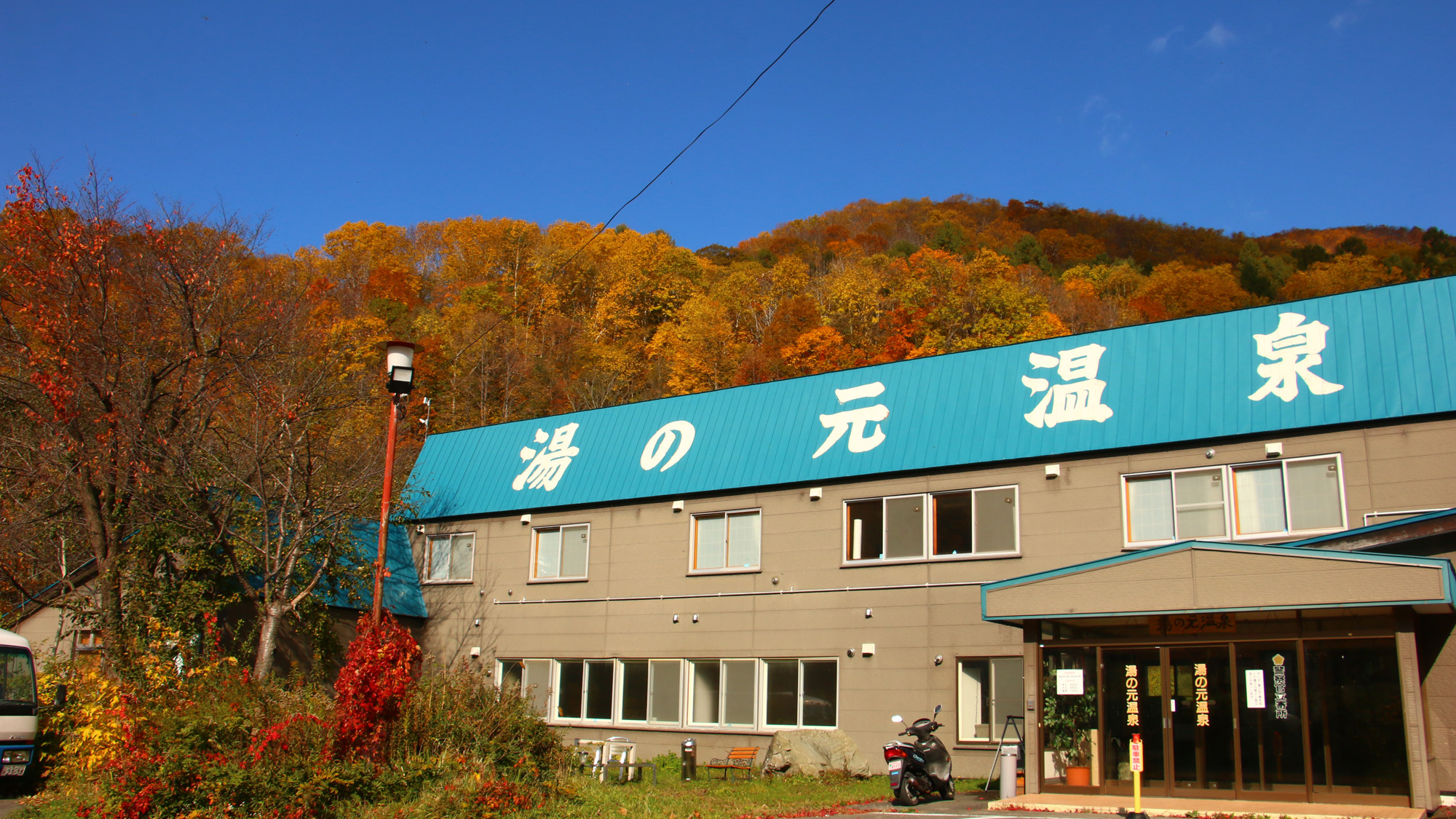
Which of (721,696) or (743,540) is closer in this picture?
(721,696)

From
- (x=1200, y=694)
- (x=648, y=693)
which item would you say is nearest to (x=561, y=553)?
(x=648, y=693)

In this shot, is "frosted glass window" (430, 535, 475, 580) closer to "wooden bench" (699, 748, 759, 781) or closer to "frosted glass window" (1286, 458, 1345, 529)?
"wooden bench" (699, 748, 759, 781)

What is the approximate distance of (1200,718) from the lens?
44.9 ft

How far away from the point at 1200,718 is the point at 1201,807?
1181 mm

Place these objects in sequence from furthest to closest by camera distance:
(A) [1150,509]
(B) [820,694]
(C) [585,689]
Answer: (C) [585,689] → (B) [820,694] → (A) [1150,509]

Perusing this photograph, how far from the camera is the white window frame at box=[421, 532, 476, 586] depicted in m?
25.3

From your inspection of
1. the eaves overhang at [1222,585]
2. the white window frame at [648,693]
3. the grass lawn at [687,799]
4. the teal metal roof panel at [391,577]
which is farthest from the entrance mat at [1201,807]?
the teal metal roof panel at [391,577]

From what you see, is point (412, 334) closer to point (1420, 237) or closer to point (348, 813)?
point (348, 813)

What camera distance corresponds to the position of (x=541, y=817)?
36.8ft

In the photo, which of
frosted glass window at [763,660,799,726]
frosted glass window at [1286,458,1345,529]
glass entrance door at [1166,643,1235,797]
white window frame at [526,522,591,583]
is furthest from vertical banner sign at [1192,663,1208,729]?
white window frame at [526,522,591,583]

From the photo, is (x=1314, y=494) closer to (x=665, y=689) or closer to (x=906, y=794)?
(x=906, y=794)

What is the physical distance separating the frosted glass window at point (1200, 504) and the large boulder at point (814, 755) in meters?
6.56

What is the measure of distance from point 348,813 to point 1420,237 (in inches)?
3675

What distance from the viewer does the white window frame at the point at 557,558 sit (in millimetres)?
23500
